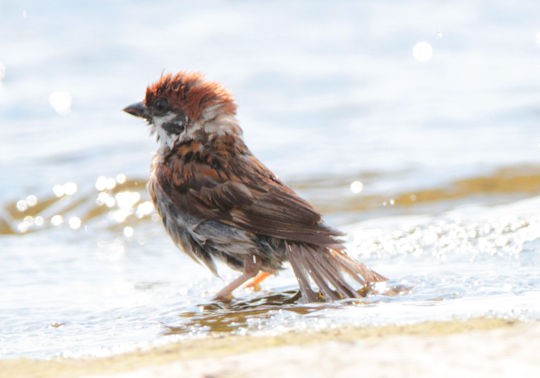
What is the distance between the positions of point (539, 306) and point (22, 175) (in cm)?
657

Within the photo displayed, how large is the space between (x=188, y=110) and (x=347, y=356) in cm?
322

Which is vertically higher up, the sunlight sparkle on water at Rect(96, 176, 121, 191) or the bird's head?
the sunlight sparkle on water at Rect(96, 176, 121, 191)

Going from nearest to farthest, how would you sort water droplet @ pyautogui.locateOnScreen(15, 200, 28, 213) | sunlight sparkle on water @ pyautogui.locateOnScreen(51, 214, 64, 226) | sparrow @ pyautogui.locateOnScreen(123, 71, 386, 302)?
sparrow @ pyautogui.locateOnScreen(123, 71, 386, 302), sunlight sparkle on water @ pyautogui.locateOnScreen(51, 214, 64, 226), water droplet @ pyautogui.locateOnScreen(15, 200, 28, 213)

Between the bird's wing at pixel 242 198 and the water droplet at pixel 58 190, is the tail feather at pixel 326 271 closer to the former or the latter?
the bird's wing at pixel 242 198

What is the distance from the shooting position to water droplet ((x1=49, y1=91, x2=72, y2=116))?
11906 mm

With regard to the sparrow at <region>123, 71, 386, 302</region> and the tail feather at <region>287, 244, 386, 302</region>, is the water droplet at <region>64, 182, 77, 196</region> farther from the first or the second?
the tail feather at <region>287, 244, 386, 302</region>

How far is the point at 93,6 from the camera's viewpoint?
15.2 metres

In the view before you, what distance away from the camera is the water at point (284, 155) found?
527cm

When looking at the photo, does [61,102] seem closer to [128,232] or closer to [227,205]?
[128,232]

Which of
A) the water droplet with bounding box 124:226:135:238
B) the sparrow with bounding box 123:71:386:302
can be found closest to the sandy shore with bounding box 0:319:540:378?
the sparrow with bounding box 123:71:386:302

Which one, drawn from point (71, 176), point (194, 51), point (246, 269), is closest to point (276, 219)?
point (246, 269)

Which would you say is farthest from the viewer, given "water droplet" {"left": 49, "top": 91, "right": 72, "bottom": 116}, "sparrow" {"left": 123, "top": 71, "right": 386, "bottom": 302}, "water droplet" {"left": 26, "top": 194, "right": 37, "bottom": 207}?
"water droplet" {"left": 49, "top": 91, "right": 72, "bottom": 116}

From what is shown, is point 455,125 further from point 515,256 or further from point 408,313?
point 408,313

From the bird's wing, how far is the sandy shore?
1.67 m
